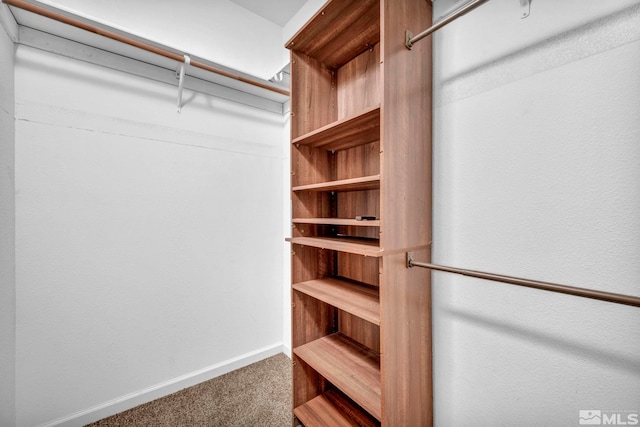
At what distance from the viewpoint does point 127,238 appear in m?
1.51

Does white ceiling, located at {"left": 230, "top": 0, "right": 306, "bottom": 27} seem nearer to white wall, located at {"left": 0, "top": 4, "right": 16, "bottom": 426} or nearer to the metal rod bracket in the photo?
white wall, located at {"left": 0, "top": 4, "right": 16, "bottom": 426}

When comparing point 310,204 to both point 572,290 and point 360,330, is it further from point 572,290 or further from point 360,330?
point 572,290

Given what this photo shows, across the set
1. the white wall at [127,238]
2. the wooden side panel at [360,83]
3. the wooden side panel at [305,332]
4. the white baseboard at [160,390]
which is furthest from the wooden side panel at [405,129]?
the white baseboard at [160,390]

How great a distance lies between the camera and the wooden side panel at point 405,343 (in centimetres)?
93

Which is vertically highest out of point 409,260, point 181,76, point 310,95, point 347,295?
point 181,76

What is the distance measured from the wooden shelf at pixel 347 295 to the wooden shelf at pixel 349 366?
0.34m

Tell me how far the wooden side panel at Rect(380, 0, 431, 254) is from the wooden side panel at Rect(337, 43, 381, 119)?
24 cm

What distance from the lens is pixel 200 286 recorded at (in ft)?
5.76

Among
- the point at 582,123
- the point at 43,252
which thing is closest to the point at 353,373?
the point at 582,123

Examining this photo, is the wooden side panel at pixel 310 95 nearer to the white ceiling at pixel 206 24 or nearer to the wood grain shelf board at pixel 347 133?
the wood grain shelf board at pixel 347 133

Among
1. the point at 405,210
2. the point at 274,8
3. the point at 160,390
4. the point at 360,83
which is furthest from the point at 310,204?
the point at 160,390

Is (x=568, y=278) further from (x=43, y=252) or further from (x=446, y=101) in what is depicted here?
(x=43, y=252)

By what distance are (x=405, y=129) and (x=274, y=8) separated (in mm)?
1488

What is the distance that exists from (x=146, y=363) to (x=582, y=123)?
2418 mm
